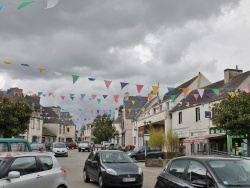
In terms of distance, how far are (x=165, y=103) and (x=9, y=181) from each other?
38676 mm

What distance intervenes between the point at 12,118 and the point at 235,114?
58.7 ft

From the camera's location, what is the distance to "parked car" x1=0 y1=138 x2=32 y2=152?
12.9 m

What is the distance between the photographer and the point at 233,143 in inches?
1199

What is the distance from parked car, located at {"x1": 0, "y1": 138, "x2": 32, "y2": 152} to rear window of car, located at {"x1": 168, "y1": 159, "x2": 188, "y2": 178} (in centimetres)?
745

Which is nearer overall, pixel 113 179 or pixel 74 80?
pixel 113 179

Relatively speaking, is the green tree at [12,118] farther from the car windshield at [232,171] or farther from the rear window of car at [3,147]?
the car windshield at [232,171]

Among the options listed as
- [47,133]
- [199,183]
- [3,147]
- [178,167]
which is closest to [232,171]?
[199,183]

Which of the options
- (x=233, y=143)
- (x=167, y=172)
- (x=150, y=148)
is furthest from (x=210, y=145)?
(x=167, y=172)

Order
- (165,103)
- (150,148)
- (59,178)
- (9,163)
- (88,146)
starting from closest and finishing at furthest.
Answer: (9,163) < (59,178) < (150,148) < (165,103) < (88,146)

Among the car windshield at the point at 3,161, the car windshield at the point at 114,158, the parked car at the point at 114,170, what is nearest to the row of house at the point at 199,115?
the car windshield at the point at 114,158

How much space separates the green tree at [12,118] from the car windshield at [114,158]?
17.0 m

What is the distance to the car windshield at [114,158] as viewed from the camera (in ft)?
44.3

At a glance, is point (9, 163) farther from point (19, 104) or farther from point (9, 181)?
point (19, 104)

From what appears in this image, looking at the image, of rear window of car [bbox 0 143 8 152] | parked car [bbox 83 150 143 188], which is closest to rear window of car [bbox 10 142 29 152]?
rear window of car [bbox 0 143 8 152]
